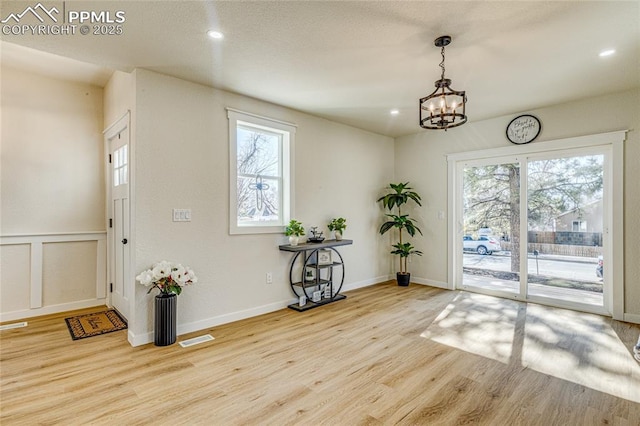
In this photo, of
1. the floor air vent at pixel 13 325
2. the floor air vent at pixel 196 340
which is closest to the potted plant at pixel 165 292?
the floor air vent at pixel 196 340

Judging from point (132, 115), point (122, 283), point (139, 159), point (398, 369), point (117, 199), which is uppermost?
point (132, 115)

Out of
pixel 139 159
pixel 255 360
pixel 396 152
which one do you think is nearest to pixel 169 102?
pixel 139 159

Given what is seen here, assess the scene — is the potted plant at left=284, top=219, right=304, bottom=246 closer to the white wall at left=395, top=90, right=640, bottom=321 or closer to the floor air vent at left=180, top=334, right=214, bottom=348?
the floor air vent at left=180, top=334, right=214, bottom=348

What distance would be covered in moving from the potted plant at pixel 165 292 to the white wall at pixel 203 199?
16 cm

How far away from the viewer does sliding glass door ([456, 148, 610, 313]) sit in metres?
3.94

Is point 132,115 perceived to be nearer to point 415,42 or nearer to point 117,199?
point 117,199

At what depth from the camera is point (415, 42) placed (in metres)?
2.55

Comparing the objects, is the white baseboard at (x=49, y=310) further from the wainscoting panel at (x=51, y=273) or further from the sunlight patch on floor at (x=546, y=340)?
the sunlight patch on floor at (x=546, y=340)

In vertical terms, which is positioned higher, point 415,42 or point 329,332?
point 415,42

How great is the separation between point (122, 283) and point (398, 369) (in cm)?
323

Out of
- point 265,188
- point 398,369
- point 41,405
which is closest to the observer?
point 41,405

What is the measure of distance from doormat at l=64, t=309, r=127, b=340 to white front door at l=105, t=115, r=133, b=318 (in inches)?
4.0

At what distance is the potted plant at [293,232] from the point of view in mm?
4078

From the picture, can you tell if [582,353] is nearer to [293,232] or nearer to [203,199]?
[293,232]
